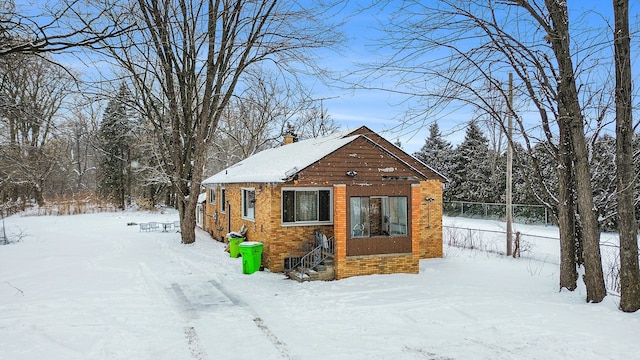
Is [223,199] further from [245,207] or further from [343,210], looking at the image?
→ [343,210]

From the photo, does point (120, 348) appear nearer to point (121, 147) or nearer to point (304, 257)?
point (304, 257)

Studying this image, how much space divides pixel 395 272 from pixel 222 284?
16.2 feet

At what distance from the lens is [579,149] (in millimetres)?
8195

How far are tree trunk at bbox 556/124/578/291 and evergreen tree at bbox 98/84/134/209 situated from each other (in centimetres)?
3504

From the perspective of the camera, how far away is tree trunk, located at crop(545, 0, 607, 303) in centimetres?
812

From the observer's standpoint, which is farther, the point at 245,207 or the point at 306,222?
the point at 245,207

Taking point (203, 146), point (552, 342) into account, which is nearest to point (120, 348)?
point (552, 342)

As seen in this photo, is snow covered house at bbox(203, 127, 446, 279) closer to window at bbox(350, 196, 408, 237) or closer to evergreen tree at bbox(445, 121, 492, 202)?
window at bbox(350, 196, 408, 237)

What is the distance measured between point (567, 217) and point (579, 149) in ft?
6.46

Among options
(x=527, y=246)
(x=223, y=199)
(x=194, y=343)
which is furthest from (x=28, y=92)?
Answer: (x=527, y=246)

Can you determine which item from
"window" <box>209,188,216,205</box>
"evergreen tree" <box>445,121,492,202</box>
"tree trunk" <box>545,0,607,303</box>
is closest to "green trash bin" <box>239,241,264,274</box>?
"tree trunk" <box>545,0,607,303</box>

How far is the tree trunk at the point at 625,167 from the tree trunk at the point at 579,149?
1.74 feet

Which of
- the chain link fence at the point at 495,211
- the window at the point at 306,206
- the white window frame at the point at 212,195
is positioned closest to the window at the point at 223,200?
the white window frame at the point at 212,195

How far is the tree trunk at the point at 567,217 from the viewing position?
9.26 metres
